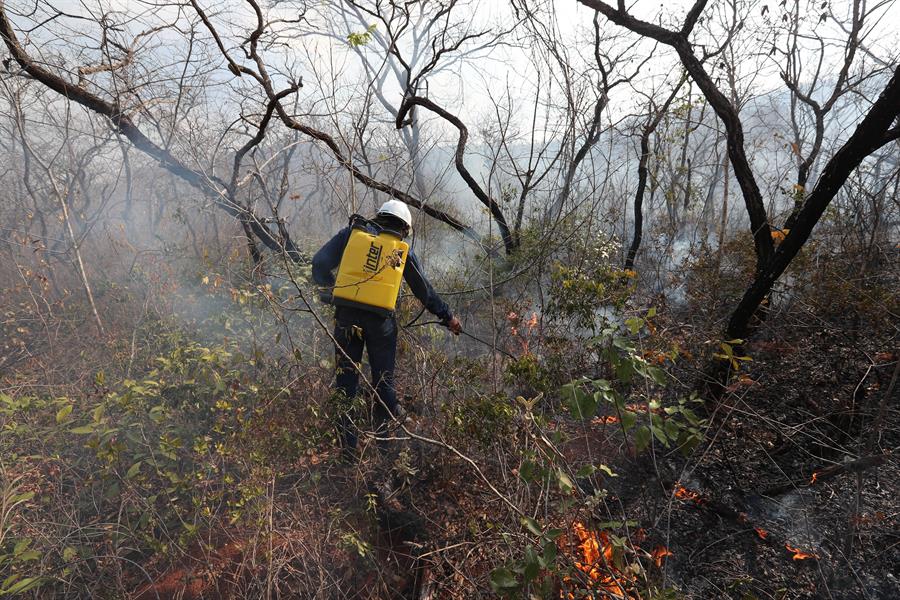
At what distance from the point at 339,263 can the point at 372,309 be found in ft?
1.57

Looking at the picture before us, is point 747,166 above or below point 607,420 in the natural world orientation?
above

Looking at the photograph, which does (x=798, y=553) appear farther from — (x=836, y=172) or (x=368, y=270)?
(x=368, y=270)

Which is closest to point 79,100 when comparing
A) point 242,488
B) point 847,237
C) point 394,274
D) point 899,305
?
point 394,274

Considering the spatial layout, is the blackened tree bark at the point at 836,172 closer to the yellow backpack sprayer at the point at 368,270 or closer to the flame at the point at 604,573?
the flame at the point at 604,573

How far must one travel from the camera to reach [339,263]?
3.10 metres

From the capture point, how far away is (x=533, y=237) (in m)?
5.01

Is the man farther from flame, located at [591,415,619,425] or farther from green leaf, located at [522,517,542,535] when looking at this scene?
green leaf, located at [522,517,542,535]

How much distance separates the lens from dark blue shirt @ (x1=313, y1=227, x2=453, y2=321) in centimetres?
302

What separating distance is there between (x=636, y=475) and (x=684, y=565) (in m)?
0.61

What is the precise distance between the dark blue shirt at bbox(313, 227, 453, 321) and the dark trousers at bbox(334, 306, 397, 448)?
26cm

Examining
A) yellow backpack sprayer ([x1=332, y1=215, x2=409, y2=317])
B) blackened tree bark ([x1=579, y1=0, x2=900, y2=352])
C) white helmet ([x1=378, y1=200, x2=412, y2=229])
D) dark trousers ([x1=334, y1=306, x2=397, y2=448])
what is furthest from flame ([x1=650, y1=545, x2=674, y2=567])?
white helmet ([x1=378, y1=200, x2=412, y2=229])

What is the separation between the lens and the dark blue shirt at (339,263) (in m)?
A: 3.02

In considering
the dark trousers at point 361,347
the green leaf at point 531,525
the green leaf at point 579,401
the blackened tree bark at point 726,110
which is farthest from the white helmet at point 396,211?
the blackened tree bark at point 726,110

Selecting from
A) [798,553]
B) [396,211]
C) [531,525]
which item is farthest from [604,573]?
[396,211]
